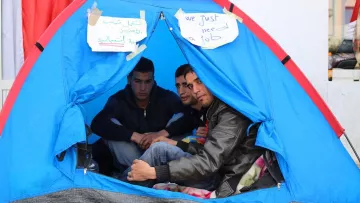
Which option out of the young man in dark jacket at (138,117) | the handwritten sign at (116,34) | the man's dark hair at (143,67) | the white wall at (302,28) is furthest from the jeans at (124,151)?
the white wall at (302,28)

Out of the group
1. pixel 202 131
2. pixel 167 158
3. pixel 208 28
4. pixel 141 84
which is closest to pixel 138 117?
pixel 141 84

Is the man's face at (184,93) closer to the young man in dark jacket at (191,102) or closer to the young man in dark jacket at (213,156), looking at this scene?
the young man in dark jacket at (191,102)

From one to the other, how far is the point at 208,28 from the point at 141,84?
2.64ft

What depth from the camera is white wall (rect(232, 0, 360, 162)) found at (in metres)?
3.91

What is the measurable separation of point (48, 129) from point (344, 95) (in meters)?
2.58

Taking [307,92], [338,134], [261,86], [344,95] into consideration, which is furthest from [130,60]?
[344,95]

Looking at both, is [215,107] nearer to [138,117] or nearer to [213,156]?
[213,156]

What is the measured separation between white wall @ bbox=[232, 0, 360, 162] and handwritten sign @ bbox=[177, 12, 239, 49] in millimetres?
1170

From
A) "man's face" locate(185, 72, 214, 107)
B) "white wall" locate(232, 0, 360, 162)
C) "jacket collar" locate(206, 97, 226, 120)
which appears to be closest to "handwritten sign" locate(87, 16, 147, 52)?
"man's face" locate(185, 72, 214, 107)

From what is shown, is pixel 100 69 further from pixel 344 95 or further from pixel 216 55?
pixel 344 95

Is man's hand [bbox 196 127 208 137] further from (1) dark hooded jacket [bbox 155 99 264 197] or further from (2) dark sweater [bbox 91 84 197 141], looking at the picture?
(1) dark hooded jacket [bbox 155 99 264 197]

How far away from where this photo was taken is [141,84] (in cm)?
338

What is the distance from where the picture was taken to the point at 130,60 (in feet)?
8.79

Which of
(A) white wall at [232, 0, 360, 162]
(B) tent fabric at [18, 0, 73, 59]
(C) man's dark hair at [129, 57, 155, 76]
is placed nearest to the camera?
(C) man's dark hair at [129, 57, 155, 76]
